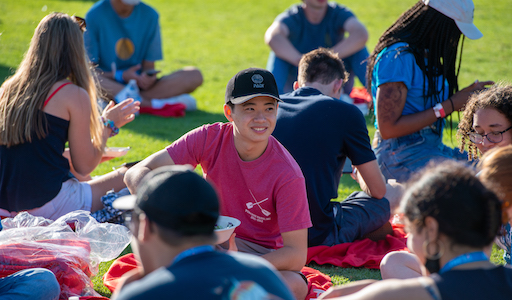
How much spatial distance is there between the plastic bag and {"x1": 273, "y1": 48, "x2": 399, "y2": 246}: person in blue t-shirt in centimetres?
133

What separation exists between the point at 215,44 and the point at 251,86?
11093 mm

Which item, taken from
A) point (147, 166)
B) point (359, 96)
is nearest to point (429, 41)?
point (147, 166)

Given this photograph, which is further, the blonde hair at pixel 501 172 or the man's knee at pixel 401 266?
the man's knee at pixel 401 266

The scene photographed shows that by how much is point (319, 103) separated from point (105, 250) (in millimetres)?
1768

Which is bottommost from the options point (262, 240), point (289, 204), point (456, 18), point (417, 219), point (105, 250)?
point (105, 250)

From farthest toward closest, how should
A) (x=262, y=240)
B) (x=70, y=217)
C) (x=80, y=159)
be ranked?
1. (x=80, y=159)
2. (x=70, y=217)
3. (x=262, y=240)

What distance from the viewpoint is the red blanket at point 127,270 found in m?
3.32

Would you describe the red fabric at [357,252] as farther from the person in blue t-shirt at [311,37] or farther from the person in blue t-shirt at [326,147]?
the person in blue t-shirt at [311,37]

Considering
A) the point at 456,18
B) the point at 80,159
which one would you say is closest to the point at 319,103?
the point at 456,18

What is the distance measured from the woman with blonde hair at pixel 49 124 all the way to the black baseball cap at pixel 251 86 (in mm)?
1438

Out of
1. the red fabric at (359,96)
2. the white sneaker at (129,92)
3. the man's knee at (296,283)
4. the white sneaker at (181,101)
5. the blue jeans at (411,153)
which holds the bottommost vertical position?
the man's knee at (296,283)

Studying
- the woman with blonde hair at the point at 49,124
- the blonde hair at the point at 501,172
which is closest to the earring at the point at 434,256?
the blonde hair at the point at 501,172

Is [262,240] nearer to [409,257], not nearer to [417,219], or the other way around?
[409,257]

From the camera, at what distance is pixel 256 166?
3.14m
